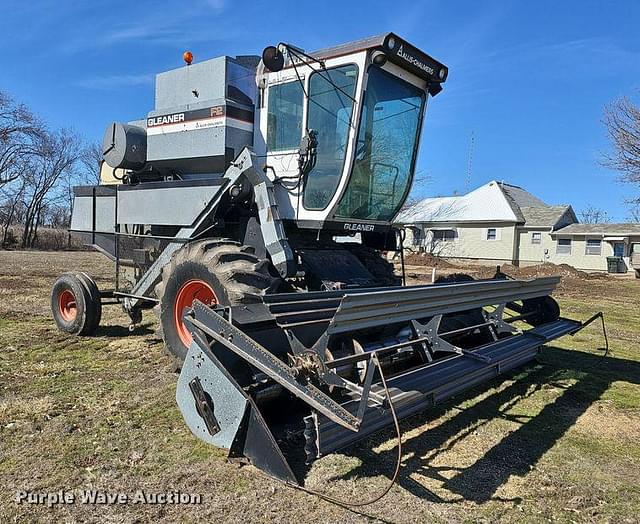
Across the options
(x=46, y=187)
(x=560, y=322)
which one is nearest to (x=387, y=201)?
(x=560, y=322)

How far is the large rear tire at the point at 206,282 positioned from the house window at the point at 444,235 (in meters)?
28.3

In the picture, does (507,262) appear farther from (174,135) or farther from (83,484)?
(83,484)

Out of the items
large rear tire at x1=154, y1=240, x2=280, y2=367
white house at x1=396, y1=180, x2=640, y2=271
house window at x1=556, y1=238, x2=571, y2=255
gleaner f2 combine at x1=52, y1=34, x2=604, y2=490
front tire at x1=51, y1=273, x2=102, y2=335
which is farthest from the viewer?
house window at x1=556, y1=238, x2=571, y2=255

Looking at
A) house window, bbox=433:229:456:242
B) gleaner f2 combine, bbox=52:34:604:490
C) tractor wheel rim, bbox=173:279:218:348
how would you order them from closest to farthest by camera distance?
gleaner f2 combine, bbox=52:34:604:490 < tractor wheel rim, bbox=173:279:218:348 < house window, bbox=433:229:456:242

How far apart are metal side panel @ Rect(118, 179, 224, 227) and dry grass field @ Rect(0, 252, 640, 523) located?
1.63 meters

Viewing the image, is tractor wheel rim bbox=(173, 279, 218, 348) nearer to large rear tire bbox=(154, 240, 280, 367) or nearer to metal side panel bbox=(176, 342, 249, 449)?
large rear tire bbox=(154, 240, 280, 367)

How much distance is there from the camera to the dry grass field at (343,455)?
2672 mm

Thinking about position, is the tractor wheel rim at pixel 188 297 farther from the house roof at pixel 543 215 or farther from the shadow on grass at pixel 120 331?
the house roof at pixel 543 215

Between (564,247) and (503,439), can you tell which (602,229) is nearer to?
(564,247)

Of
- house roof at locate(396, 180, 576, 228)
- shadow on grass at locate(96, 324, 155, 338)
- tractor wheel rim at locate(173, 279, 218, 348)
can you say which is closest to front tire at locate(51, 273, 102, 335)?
shadow on grass at locate(96, 324, 155, 338)

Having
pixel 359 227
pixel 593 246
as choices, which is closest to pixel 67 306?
pixel 359 227

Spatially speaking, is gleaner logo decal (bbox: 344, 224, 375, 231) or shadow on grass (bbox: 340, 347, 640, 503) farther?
gleaner logo decal (bbox: 344, 224, 375, 231)

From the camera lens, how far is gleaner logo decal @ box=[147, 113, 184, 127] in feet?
19.9

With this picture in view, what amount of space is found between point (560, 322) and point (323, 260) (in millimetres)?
2805
